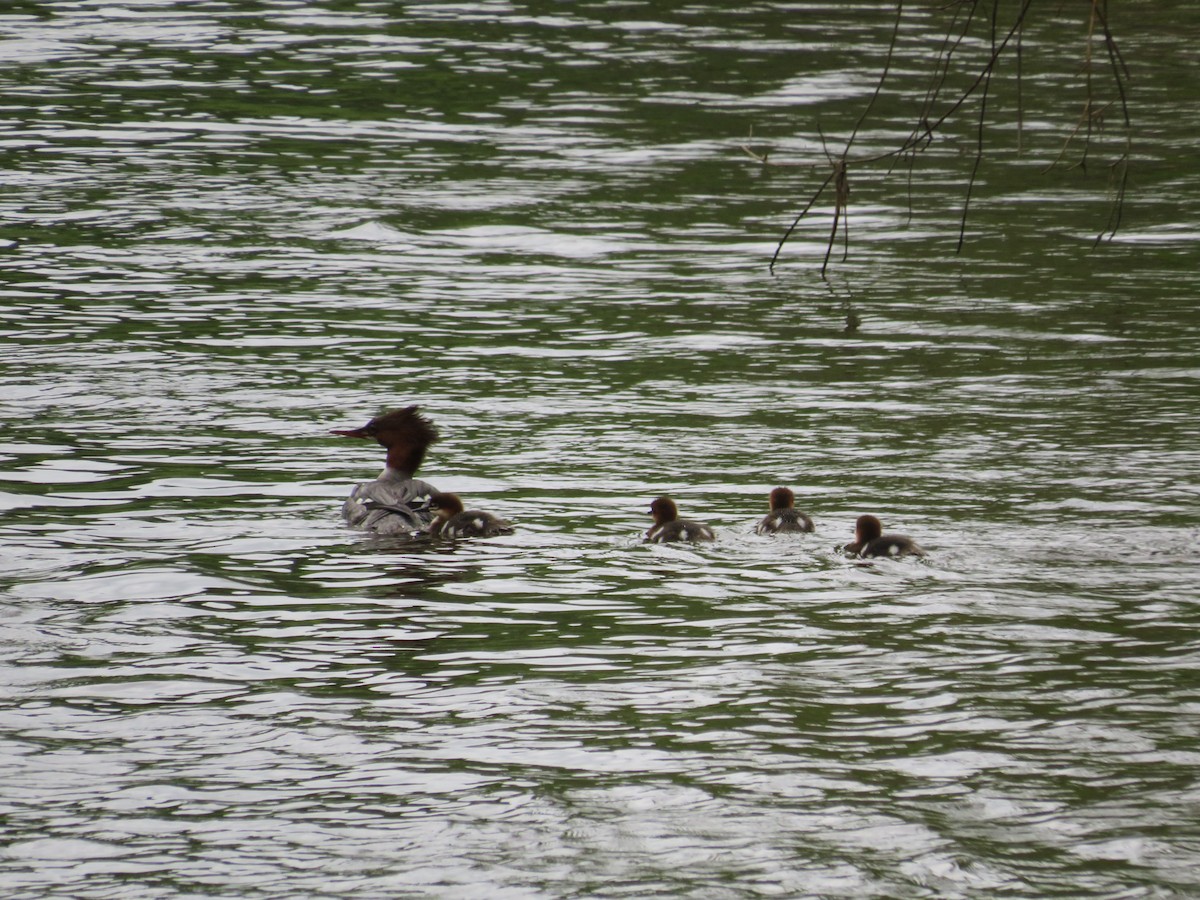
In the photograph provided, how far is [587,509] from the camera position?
11188mm

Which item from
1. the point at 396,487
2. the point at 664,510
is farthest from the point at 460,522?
the point at 664,510

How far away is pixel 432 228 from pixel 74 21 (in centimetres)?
1367

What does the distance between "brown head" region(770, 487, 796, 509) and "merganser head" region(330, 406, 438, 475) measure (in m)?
2.07

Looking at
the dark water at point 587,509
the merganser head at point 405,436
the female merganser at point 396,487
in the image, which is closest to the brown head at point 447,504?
the female merganser at point 396,487

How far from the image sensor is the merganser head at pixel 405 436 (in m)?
11.6

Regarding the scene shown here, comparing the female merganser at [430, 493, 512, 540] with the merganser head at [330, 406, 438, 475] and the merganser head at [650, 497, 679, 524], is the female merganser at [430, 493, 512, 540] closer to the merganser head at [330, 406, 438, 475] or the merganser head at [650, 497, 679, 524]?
the merganser head at [330, 406, 438, 475]

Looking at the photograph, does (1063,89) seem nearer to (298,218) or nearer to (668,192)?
(668,192)

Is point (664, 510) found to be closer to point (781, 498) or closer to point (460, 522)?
point (781, 498)

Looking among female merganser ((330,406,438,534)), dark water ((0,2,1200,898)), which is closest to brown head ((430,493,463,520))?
female merganser ((330,406,438,534))

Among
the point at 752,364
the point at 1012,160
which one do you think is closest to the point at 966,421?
the point at 752,364

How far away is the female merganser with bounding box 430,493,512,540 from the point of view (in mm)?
10516

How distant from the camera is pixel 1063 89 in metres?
26.8

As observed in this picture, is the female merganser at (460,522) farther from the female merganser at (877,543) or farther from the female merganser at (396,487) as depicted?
the female merganser at (877,543)

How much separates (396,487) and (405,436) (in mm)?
502
